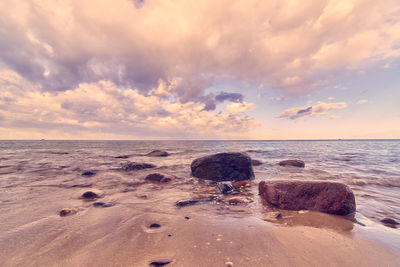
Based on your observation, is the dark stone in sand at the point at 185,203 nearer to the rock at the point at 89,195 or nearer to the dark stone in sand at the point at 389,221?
the rock at the point at 89,195

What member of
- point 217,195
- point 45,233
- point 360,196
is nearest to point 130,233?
point 45,233

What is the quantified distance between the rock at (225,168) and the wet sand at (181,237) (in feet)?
12.7

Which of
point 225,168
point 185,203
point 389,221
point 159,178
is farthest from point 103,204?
point 389,221

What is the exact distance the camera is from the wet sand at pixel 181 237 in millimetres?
2334

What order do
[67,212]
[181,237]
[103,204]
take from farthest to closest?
[103,204]
[67,212]
[181,237]

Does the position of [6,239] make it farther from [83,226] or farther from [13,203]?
[13,203]

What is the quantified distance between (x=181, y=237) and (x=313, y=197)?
12.9ft

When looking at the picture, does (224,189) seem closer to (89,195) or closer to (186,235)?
(186,235)

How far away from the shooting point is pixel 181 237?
2926mm

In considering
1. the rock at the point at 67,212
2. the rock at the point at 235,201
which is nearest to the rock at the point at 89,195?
the rock at the point at 67,212

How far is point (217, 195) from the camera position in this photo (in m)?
5.80

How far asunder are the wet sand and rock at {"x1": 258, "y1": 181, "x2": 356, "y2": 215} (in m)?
0.29

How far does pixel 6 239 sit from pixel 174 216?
3073 millimetres

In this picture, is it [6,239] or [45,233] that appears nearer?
[6,239]
